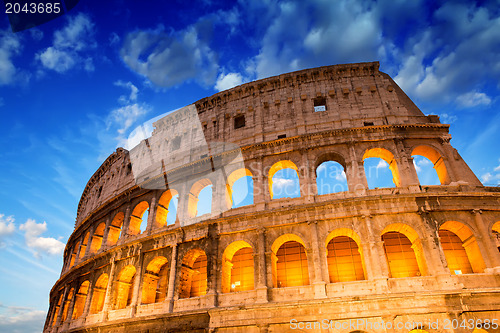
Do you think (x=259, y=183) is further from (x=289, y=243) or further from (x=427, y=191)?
(x=427, y=191)

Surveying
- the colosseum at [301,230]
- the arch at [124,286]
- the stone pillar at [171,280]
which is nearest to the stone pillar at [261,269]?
the colosseum at [301,230]

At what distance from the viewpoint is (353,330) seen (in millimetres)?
11750

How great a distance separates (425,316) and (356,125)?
365 inches

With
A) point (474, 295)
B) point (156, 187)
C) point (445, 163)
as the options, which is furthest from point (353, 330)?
point (156, 187)

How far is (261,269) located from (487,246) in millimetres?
9200

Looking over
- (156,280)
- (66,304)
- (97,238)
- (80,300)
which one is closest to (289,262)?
(156,280)

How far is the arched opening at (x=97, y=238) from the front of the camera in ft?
70.9

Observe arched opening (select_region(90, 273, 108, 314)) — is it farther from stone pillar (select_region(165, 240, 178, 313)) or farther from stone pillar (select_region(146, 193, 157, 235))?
stone pillar (select_region(165, 240, 178, 313))

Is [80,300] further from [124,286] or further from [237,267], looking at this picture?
[237,267]

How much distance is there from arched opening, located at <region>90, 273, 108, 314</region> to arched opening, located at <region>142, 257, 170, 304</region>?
143 inches

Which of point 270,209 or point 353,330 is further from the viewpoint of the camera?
point 270,209

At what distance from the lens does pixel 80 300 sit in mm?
19844

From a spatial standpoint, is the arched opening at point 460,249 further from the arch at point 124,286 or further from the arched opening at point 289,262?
the arch at point 124,286

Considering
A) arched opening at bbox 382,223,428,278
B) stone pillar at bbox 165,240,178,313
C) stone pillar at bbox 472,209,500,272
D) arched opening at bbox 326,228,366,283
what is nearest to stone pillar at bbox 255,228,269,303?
arched opening at bbox 326,228,366,283
